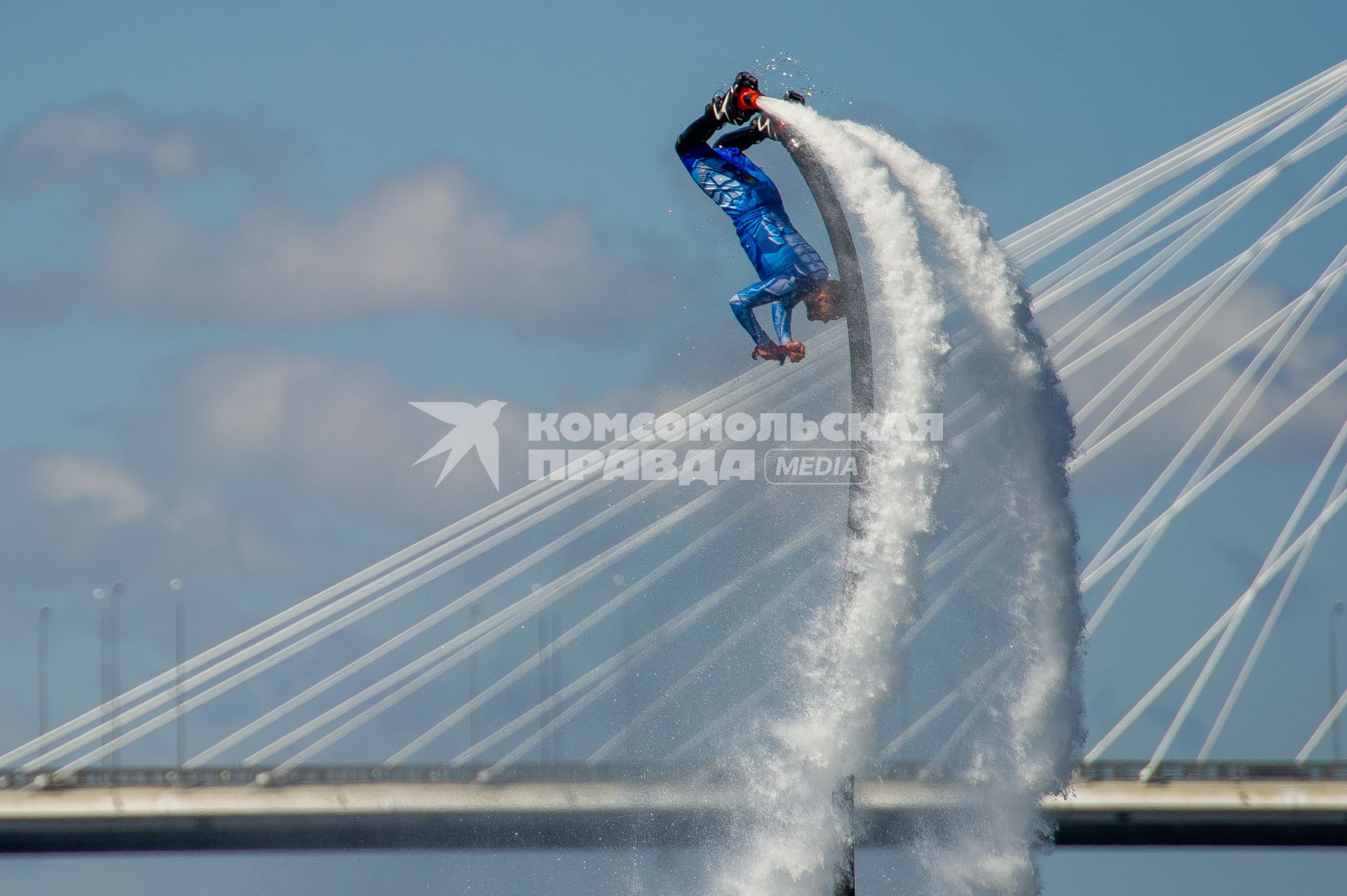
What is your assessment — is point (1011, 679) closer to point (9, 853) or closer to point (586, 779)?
point (586, 779)

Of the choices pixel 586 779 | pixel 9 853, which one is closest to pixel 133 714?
pixel 9 853

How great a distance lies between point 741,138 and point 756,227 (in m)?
1.44

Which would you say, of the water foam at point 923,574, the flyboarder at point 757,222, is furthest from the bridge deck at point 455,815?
the flyboarder at point 757,222

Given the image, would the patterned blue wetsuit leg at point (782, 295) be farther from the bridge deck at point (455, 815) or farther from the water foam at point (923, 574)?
the bridge deck at point (455, 815)

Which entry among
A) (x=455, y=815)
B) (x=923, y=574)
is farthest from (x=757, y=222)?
(x=455, y=815)

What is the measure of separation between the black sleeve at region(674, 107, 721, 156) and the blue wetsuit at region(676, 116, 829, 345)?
0.04 feet

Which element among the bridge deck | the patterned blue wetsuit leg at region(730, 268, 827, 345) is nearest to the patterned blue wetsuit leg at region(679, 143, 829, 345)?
the patterned blue wetsuit leg at region(730, 268, 827, 345)

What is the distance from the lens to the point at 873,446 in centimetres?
3272

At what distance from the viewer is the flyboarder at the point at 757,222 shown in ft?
105

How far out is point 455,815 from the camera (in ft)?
210

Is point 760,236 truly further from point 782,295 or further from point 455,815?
point 455,815

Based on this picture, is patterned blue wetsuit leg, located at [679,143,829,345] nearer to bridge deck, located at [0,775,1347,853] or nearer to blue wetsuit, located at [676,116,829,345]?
blue wetsuit, located at [676,116,829,345]

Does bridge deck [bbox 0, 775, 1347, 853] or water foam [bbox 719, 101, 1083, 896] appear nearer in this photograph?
water foam [bbox 719, 101, 1083, 896]

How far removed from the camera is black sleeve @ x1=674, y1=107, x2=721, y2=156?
3231 centimetres
